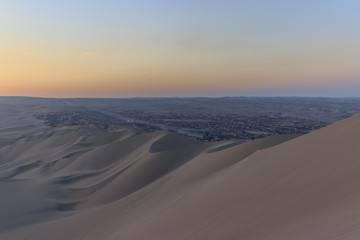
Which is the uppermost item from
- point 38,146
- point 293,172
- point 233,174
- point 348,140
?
point 348,140

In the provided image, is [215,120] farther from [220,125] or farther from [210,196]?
[210,196]

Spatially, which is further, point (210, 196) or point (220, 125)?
point (220, 125)

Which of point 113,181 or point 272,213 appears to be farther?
point 113,181

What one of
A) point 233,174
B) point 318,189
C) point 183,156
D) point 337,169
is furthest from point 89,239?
point 183,156

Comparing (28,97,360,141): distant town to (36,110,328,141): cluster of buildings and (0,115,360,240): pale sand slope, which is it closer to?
(36,110,328,141): cluster of buildings

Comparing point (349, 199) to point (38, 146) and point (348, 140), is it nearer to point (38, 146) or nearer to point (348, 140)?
point (348, 140)

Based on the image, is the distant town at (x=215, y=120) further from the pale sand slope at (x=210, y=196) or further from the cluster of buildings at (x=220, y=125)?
the pale sand slope at (x=210, y=196)

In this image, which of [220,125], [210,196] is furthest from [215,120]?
[210,196]

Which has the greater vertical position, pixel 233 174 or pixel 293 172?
pixel 293 172

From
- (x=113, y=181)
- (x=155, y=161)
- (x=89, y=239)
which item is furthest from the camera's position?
(x=155, y=161)
